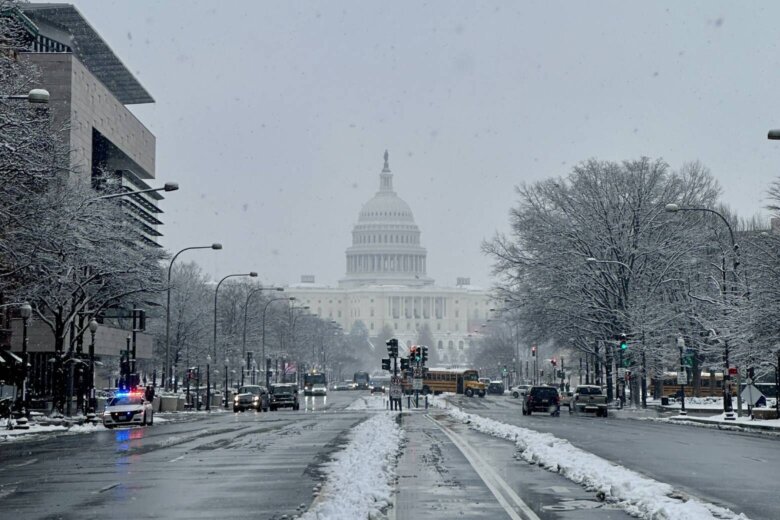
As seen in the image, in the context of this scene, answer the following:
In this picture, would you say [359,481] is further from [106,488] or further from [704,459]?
[704,459]

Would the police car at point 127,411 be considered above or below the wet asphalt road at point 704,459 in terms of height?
above

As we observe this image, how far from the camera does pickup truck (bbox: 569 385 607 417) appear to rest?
219 feet

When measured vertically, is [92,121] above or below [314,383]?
above

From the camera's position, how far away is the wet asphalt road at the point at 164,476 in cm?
1716

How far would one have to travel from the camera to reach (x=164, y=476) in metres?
A: 22.8

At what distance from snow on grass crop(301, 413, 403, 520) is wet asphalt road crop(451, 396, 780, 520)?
4.61 meters

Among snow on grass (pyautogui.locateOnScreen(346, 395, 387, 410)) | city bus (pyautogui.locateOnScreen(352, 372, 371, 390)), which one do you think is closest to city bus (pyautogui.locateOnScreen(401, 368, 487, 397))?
snow on grass (pyautogui.locateOnScreen(346, 395, 387, 410))

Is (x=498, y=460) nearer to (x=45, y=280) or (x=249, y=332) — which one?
(x=45, y=280)

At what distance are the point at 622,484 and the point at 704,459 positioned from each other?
9102mm

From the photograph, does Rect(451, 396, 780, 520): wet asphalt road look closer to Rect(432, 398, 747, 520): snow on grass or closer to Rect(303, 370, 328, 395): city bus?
Rect(432, 398, 747, 520): snow on grass

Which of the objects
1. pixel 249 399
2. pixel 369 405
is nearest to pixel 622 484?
pixel 249 399

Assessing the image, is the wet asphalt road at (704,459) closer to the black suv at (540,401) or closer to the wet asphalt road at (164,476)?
the wet asphalt road at (164,476)

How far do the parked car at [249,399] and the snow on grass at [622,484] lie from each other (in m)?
47.8

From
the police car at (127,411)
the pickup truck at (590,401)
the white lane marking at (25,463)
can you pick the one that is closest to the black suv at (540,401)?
the pickup truck at (590,401)
